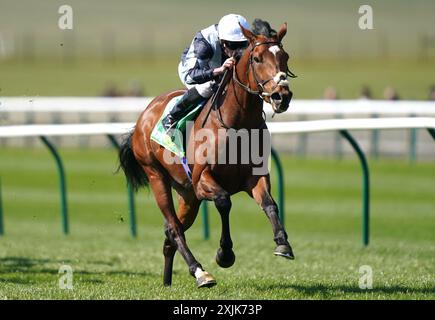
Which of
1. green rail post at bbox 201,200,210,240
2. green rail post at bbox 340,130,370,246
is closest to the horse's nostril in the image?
green rail post at bbox 340,130,370,246

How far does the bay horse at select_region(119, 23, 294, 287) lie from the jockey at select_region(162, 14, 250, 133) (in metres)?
0.12

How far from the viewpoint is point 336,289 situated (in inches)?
264

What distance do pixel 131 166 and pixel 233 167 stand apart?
1.58 m

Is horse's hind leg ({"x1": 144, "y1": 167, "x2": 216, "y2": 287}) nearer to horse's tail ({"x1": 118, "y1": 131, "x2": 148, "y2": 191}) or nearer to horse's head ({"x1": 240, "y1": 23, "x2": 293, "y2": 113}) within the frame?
horse's tail ({"x1": 118, "y1": 131, "x2": 148, "y2": 191})

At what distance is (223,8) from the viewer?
5884 centimetres

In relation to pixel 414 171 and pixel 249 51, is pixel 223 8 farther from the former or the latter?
pixel 249 51

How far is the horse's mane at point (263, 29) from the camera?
252 inches

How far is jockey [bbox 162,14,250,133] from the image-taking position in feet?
21.9

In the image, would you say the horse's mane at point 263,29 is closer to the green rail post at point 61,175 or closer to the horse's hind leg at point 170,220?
the horse's hind leg at point 170,220

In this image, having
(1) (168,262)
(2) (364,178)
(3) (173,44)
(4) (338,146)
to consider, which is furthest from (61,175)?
(3) (173,44)

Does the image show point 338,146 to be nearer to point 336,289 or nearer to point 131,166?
point 131,166

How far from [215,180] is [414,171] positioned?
11445mm

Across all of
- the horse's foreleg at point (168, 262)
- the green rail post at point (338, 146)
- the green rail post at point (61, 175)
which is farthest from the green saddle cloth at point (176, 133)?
the green rail post at point (338, 146)

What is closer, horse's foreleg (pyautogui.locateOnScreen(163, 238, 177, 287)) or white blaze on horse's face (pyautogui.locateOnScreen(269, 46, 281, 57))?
white blaze on horse's face (pyautogui.locateOnScreen(269, 46, 281, 57))
